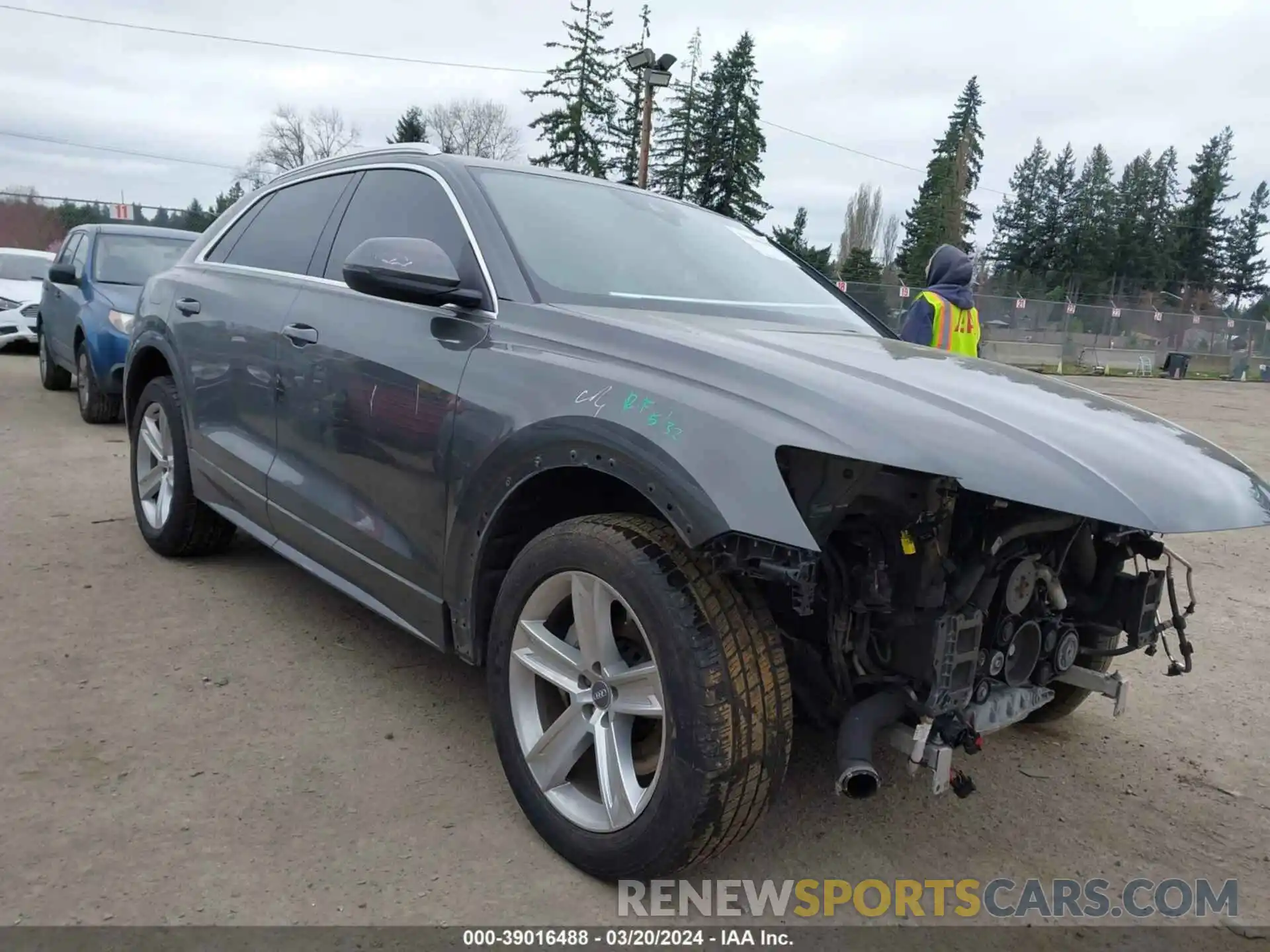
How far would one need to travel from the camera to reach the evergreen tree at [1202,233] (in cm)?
7138

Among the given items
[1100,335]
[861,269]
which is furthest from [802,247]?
[1100,335]

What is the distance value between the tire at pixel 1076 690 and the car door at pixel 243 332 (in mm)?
2781

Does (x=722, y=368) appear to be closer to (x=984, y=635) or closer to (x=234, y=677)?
(x=984, y=635)

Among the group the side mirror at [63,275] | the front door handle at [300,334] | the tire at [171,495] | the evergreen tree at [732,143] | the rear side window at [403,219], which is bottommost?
the tire at [171,495]

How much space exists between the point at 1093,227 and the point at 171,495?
248 ft

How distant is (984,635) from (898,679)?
0.26m

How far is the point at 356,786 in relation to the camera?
8.90ft

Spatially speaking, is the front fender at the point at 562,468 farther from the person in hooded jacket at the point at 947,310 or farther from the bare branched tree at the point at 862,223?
the bare branched tree at the point at 862,223

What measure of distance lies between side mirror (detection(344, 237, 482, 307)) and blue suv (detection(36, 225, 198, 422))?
6039 mm

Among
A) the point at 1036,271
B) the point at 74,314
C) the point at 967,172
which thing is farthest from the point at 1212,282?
the point at 74,314

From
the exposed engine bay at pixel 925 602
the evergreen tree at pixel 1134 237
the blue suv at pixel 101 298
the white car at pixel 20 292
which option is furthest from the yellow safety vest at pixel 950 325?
the evergreen tree at pixel 1134 237

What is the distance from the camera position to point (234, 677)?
336 cm

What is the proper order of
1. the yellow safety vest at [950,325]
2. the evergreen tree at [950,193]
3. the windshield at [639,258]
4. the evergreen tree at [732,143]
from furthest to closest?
the evergreen tree at [950,193]
the evergreen tree at [732,143]
the yellow safety vest at [950,325]
the windshield at [639,258]

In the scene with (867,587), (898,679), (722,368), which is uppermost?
(722,368)
